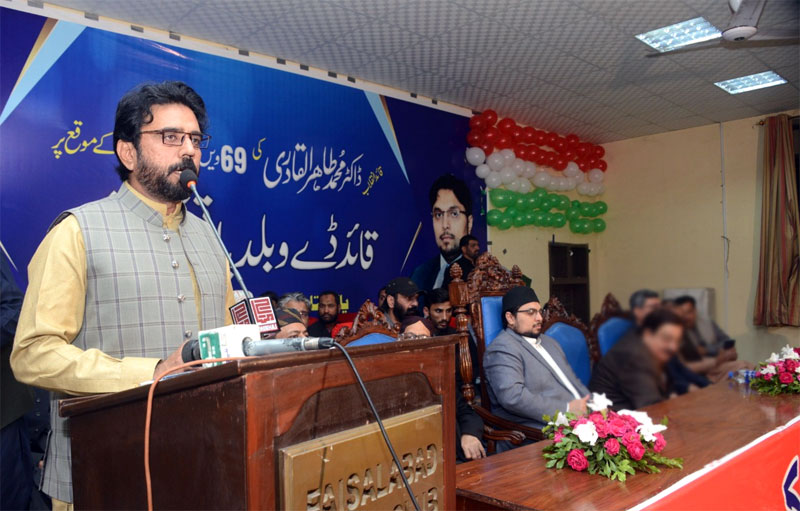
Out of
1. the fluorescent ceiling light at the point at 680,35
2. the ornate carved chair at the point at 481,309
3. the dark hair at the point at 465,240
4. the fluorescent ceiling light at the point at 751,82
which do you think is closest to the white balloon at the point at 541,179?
the dark hair at the point at 465,240

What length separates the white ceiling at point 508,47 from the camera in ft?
10.7

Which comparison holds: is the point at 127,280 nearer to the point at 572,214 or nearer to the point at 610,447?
the point at 610,447

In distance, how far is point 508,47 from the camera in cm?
388

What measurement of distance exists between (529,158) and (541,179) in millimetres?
241

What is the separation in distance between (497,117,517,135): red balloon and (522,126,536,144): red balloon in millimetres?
189

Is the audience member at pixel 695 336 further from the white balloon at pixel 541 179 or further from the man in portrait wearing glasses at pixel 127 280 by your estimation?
the white balloon at pixel 541 179

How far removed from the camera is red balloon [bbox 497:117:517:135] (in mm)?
5332

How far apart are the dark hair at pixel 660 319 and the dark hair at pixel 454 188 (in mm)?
3521

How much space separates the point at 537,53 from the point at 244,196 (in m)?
2.17

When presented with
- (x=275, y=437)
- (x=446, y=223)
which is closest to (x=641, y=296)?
(x=275, y=437)

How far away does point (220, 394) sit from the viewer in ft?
2.40

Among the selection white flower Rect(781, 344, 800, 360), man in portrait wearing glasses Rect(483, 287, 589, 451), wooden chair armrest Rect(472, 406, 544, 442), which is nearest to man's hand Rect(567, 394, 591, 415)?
man in portrait wearing glasses Rect(483, 287, 589, 451)

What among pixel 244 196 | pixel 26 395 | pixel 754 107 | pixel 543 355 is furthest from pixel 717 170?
pixel 26 395

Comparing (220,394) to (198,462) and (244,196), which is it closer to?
(198,462)
